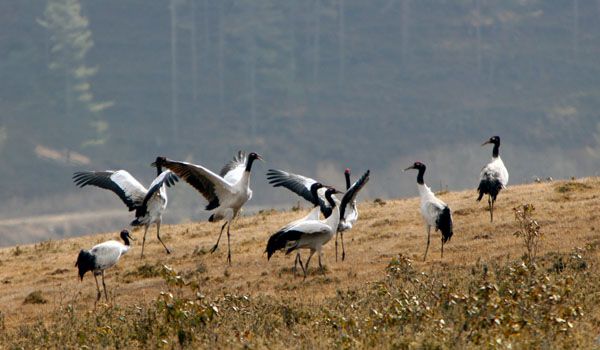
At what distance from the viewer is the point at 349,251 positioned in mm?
16297

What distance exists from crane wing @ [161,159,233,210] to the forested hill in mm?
45123

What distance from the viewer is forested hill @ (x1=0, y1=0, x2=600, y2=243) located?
6981cm

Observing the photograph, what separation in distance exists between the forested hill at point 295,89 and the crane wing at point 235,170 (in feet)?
137

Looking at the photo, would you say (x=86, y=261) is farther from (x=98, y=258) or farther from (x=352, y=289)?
(x=352, y=289)

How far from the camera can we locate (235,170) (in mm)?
18594

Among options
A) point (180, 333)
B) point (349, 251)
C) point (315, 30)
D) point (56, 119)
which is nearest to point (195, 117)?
point (56, 119)

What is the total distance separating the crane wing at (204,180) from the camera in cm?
1497

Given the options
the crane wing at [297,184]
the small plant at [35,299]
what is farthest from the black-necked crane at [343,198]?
the small plant at [35,299]

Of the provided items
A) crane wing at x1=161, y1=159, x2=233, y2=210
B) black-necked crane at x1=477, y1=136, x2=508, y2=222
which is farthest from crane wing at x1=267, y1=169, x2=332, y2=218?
black-necked crane at x1=477, y1=136, x2=508, y2=222

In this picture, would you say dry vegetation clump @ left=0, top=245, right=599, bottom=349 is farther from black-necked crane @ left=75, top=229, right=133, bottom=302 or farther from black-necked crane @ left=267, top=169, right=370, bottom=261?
black-necked crane @ left=267, top=169, right=370, bottom=261

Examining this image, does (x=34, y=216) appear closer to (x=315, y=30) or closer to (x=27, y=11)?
(x=27, y=11)

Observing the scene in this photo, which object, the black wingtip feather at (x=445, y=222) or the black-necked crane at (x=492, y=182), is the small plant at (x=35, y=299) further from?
the black-necked crane at (x=492, y=182)

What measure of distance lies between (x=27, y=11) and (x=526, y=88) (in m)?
53.0

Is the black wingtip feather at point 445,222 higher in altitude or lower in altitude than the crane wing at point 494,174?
lower
